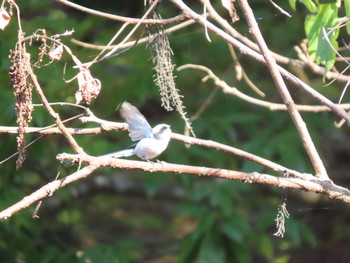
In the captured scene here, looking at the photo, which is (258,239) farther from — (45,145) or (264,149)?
(45,145)

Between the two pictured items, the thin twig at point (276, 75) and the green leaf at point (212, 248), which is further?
the green leaf at point (212, 248)

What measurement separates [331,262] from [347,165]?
1194 mm

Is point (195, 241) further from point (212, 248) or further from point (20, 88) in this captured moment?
point (20, 88)

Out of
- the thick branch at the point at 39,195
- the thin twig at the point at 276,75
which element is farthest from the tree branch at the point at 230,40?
the thick branch at the point at 39,195

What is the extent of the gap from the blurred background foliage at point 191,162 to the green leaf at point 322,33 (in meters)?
1.55

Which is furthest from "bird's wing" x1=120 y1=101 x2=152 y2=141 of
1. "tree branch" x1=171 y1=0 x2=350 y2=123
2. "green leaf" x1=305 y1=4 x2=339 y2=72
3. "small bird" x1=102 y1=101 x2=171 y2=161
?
"green leaf" x1=305 y1=4 x2=339 y2=72

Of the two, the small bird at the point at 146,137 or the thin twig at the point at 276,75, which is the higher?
the thin twig at the point at 276,75

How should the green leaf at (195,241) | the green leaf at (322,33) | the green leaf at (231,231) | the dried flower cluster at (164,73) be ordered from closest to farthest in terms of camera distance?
the dried flower cluster at (164,73) → the green leaf at (322,33) → the green leaf at (231,231) → the green leaf at (195,241)

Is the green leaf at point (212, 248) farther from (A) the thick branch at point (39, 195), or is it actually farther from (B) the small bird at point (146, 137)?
(A) the thick branch at point (39, 195)

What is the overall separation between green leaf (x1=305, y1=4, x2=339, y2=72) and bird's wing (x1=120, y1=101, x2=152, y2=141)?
2.24 feet

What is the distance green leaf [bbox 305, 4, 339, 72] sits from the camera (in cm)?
238

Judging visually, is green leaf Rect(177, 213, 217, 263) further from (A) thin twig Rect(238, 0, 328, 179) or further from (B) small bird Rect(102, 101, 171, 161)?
(A) thin twig Rect(238, 0, 328, 179)

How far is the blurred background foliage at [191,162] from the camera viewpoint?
13.9 ft

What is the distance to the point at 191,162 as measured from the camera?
4707mm
